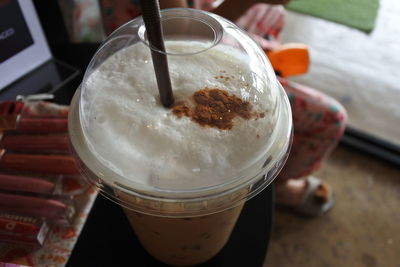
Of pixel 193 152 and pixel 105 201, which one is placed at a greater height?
pixel 193 152

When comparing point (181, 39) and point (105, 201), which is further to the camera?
point (105, 201)

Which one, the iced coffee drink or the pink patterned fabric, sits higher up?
the iced coffee drink

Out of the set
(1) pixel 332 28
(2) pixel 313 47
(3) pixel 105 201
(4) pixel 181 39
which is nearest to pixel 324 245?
(3) pixel 105 201

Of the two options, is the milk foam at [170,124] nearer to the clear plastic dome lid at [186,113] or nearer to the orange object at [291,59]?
the clear plastic dome lid at [186,113]

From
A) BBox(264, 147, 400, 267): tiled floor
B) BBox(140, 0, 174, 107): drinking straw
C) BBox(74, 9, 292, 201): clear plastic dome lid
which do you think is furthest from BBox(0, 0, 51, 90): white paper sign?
BBox(264, 147, 400, 267): tiled floor

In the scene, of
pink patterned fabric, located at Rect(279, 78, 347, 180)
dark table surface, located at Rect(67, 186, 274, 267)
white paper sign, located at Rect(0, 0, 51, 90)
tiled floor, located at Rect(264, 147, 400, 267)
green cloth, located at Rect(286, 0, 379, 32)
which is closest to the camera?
dark table surface, located at Rect(67, 186, 274, 267)

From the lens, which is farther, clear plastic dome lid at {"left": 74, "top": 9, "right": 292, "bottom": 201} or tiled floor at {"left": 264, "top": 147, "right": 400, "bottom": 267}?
tiled floor at {"left": 264, "top": 147, "right": 400, "bottom": 267}

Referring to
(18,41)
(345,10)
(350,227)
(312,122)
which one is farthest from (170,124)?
(345,10)

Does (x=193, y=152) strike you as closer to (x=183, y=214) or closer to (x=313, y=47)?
(x=183, y=214)

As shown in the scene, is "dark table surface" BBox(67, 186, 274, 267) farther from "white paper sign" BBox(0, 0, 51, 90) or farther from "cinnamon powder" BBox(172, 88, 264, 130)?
"white paper sign" BBox(0, 0, 51, 90)
